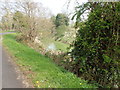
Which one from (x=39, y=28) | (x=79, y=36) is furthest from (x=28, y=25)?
(x=79, y=36)

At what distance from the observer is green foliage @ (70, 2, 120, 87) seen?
16.6ft

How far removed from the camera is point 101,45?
5.38 metres

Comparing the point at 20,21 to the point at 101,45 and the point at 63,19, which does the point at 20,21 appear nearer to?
the point at 63,19

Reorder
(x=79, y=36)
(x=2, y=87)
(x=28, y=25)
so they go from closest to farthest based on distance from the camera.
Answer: (x=2, y=87), (x=79, y=36), (x=28, y=25)

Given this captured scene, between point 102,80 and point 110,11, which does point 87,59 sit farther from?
point 110,11

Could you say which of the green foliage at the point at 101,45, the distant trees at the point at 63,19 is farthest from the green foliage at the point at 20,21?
the green foliage at the point at 101,45

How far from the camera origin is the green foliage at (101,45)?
507 cm

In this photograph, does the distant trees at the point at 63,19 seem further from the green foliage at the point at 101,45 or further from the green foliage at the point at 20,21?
the green foliage at the point at 20,21

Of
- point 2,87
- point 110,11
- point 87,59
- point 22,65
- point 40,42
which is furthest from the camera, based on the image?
point 40,42

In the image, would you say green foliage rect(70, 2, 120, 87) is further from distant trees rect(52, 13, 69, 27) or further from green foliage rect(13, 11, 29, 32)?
green foliage rect(13, 11, 29, 32)

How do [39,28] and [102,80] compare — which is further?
[39,28]

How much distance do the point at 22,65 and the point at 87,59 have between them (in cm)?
354

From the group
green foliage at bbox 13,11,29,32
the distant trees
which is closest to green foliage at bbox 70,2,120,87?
the distant trees

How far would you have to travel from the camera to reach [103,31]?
530cm
